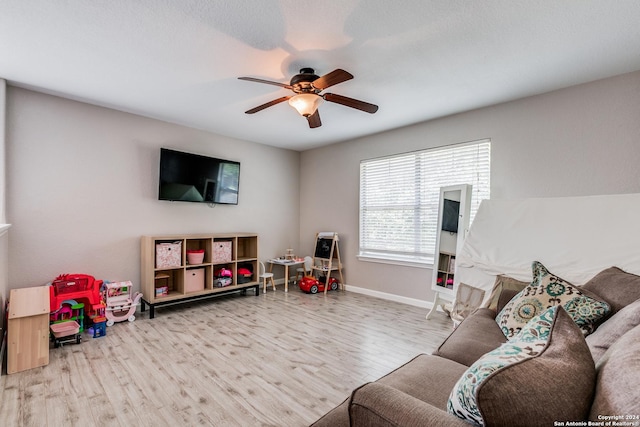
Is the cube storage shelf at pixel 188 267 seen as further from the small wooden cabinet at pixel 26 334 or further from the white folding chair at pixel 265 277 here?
the small wooden cabinet at pixel 26 334

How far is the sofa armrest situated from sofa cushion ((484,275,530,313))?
1.58 m

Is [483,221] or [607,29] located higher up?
[607,29]

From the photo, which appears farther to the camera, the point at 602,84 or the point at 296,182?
the point at 296,182

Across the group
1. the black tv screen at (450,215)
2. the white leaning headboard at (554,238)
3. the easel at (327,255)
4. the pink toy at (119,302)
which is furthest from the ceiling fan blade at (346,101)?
the pink toy at (119,302)

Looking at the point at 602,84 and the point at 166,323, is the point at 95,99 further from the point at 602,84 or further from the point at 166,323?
the point at 602,84

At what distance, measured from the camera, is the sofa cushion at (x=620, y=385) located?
1.95 ft

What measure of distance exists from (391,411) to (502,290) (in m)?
1.78

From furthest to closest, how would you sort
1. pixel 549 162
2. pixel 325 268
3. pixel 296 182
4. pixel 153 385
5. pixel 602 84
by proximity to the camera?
pixel 296 182 < pixel 325 268 < pixel 549 162 < pixel 602 84 < pixel 153 385

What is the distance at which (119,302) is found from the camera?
10.8ft

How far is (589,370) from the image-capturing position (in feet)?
2.55

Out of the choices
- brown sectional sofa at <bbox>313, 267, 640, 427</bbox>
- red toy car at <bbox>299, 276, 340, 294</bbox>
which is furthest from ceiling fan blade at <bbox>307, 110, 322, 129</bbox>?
red toy car at <bbox>299, 276, 340, 294</bbox>

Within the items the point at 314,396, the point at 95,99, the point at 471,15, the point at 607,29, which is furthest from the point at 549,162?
the point at 95,99

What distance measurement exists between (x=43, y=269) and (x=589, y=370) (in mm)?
4277

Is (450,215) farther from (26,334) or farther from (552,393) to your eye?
(26,334)
